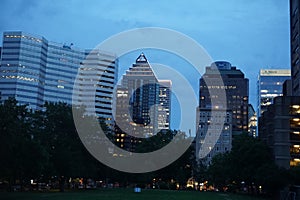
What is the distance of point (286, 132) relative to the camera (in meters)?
76.3

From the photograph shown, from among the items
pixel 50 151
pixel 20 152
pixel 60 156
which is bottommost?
pixel 60 156

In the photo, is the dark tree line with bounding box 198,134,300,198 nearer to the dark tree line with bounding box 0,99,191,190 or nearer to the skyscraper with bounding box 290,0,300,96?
the dark tree line with bounding box 0,99,191,190

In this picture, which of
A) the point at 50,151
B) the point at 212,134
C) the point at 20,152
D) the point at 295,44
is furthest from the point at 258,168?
the point at 212,134

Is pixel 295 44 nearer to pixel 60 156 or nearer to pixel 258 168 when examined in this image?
pixel 258 168

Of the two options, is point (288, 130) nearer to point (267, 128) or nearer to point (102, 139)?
point (267, 128)

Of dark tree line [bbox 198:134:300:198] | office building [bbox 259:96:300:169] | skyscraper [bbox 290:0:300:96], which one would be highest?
skyscraper [bbox 290:0:300:96]

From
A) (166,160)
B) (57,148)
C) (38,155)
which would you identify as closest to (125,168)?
(166,160)

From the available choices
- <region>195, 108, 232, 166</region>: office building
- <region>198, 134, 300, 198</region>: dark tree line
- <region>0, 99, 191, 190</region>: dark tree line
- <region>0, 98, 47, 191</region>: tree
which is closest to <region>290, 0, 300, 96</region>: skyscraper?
<region>198, 134, 300, 198</region>: dark tree line

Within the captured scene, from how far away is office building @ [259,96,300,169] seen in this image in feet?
247

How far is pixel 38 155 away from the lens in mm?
55094

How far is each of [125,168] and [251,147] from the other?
31900 mm

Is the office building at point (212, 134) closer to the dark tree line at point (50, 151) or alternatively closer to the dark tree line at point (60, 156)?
the dark tree line at point (50, 151)

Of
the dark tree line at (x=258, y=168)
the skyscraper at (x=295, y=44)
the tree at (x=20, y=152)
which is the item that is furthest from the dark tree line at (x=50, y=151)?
the skyscraper at (x=295, y=44)

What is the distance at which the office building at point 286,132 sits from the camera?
247 ft
